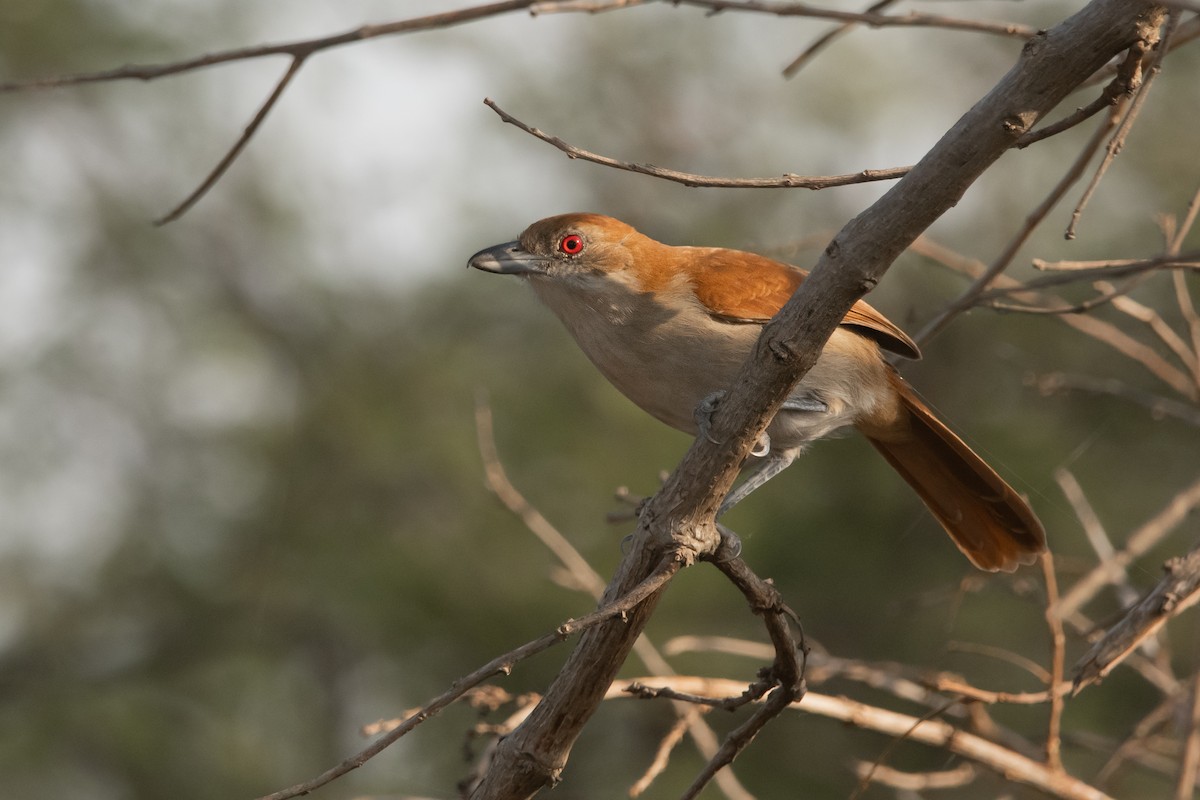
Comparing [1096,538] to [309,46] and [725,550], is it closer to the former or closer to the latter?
[725,550]

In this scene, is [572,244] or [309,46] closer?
[309,46]

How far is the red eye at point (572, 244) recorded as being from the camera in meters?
4.15

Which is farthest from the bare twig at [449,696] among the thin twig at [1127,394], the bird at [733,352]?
the thin twig at [1127,394]

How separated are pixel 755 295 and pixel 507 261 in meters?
0.90

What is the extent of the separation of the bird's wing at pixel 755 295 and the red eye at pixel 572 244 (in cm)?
41

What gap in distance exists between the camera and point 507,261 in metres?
4.15

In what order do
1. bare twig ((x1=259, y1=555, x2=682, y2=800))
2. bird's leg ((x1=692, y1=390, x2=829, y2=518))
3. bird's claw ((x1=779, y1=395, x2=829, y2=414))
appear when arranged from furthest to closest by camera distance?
bird's claw ((x1=779, y1=395, x2=829, y2=414)) < bird's leg ((x1=692, y1=390, x2=829, y2=518)) < bare twig ((x1=259, y1=555, x2=682, y2=800))

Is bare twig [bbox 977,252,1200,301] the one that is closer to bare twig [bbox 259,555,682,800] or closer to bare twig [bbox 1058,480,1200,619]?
bare twig [bbox 1058,480,1200,619]

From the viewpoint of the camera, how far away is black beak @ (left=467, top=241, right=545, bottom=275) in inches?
163

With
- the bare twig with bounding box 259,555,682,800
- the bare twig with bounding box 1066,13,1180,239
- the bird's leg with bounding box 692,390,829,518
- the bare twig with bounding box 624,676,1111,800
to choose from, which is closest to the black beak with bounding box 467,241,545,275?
the bird's leg with bounding box 692,390,829,518

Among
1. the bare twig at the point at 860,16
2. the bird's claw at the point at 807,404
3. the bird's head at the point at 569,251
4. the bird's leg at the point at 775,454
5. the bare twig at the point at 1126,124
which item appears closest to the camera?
the bare twig at the point at 1126,124

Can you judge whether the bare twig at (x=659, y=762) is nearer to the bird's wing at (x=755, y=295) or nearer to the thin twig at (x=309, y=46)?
the bird's wing at (x=755, y=295)

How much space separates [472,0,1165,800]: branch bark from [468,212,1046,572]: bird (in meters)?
1.03

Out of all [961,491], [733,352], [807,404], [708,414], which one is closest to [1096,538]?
[961,491]
